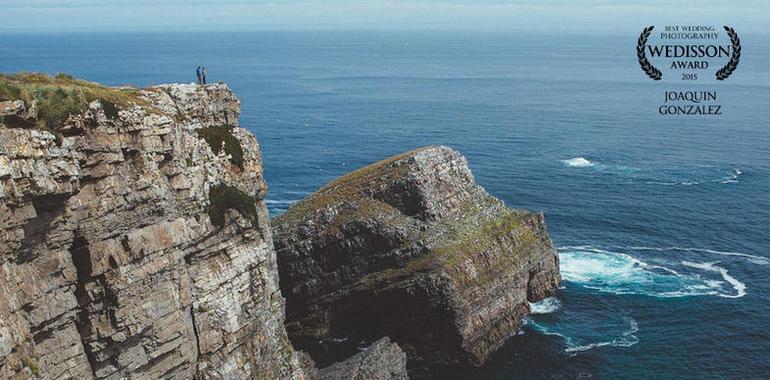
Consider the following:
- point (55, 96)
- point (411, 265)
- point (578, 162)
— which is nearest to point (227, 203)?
point (55, 96)

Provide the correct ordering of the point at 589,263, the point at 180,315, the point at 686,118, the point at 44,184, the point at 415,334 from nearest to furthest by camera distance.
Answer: the point at 44,184 → the point at 180,315 → the point at 415,334 → the point at 589,263 → the point at 686,118

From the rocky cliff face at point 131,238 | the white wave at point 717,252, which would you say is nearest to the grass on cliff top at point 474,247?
the white wave at point 717,252

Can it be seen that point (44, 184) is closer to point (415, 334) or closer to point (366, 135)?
point (415, 334)

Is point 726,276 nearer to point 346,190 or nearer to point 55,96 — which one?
point 346,190

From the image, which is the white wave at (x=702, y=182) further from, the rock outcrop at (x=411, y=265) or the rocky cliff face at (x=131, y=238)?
the rocky cliff face at (x=131, y=238)

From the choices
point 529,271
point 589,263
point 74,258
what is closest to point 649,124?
point 589,263

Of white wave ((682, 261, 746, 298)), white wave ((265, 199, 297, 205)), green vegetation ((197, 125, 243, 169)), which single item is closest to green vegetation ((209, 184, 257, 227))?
green vegetation ((197, 125, 243, 169))

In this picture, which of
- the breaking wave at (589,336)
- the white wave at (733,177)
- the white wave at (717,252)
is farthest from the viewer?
the white wave at (733,177)

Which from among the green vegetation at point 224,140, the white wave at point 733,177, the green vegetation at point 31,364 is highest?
the green vegetation at point 224,140
